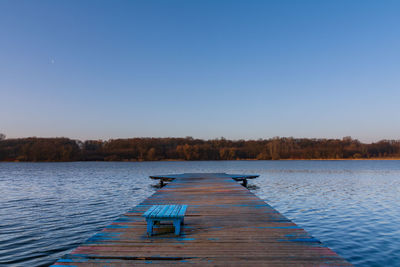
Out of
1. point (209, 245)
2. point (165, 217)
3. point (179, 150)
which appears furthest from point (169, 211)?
point (179, 150)

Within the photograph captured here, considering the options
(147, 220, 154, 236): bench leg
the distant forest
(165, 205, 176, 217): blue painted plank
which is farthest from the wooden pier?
the distant forest

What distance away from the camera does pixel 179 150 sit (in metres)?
152

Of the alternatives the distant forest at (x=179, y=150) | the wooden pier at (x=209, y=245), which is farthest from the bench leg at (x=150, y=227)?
the distant forest at (x=179, y=150)

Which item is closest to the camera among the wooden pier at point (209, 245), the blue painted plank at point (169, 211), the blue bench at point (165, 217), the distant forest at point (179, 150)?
the wooden pier at point (209, 245)

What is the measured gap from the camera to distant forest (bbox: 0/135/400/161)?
437 feet

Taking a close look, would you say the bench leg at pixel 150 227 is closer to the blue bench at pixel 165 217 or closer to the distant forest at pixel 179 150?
the blue bench at pixel 165 217

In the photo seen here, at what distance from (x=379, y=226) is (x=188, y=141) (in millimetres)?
157184

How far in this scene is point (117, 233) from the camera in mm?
5551

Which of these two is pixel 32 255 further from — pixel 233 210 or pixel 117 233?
pixel 233 210

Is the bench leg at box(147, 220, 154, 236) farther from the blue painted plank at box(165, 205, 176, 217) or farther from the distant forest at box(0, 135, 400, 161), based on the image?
the distant forest at box(0, 135, 400, 161)

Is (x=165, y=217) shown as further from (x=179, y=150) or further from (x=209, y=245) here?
(x=179, y=150)

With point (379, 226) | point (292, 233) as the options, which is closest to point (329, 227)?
point (379, 226)

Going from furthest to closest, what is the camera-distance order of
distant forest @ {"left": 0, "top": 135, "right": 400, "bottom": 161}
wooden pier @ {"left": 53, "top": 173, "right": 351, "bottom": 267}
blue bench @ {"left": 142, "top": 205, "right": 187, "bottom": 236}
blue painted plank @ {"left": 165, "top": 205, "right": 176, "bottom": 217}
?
1. distant forest @ {"left": 0, "top": 135, "right": 400, "bottom": 161}
2. blue painted plank @ {"left": 165, "top": 205, "right": 176, "bottom": 217}
3. blue bench @ {"left": 142, "top": 205, "right": 187, "bottom": 236}
4. wooden pier @ {"left": 53, "top": 173, "right": 351, "bottom": 267}

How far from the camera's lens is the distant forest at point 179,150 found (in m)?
133
